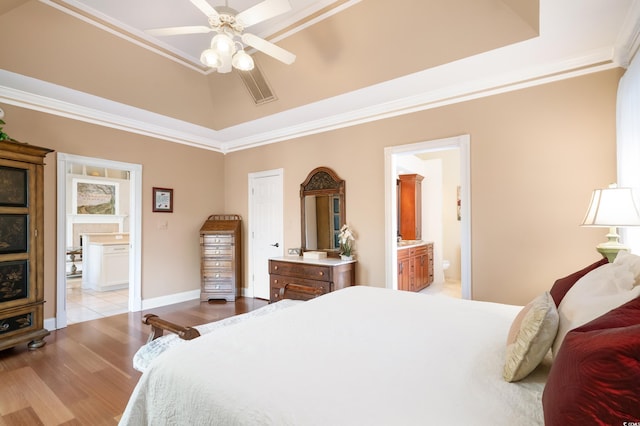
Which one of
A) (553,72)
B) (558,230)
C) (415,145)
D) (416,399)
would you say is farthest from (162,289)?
(553,72)

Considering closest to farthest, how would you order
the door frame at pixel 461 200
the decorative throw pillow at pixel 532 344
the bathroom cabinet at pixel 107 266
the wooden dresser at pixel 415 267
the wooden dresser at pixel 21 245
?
the decorative throw pillow at pixel 532 344, the wooden dresser at pixel 21 245, the door frame at pixel 461 200, the wooden dresser at pixel 415 267, the bathroom cabinet at pixel 107 266

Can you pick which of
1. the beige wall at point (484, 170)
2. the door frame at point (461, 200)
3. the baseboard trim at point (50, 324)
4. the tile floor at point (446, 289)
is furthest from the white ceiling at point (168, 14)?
the tile floor at point (446, 289)

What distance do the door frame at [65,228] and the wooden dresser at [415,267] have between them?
3786mm

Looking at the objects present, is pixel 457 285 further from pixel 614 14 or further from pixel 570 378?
pixel 570 378

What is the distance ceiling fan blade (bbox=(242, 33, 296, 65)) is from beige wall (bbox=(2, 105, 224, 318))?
2.83 meters

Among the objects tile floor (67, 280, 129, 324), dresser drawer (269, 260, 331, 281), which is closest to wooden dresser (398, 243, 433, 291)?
dresser drawer (269, 260, 331, 281)

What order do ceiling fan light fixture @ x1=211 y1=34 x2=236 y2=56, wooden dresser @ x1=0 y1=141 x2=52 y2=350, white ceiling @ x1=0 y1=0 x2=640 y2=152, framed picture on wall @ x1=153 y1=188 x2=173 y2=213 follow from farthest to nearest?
framed picture on wall @ x1=153 y1=188 x2=173 y2=213 < wooden dresser @ x1=0 y1=141 x2=52 y2=350 < ceiling fan light fixture @ x1=211 y1=34 x2=236 y2=56 < white ceiling @ x1=0 y1=0 x2=640 y2=152

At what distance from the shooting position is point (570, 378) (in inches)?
27.5

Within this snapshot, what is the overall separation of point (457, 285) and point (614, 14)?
469 centimetres

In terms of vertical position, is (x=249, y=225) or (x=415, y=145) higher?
(x=415, y=145)

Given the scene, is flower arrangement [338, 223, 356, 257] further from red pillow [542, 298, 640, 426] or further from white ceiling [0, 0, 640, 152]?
red pillow [542, 298, 640, 426]

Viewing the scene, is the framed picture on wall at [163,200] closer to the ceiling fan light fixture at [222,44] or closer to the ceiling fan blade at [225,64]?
the ceiling fan blade at [225,64]

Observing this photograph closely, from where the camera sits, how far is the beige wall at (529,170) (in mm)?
2701

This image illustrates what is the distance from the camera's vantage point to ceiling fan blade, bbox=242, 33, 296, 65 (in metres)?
2.52
